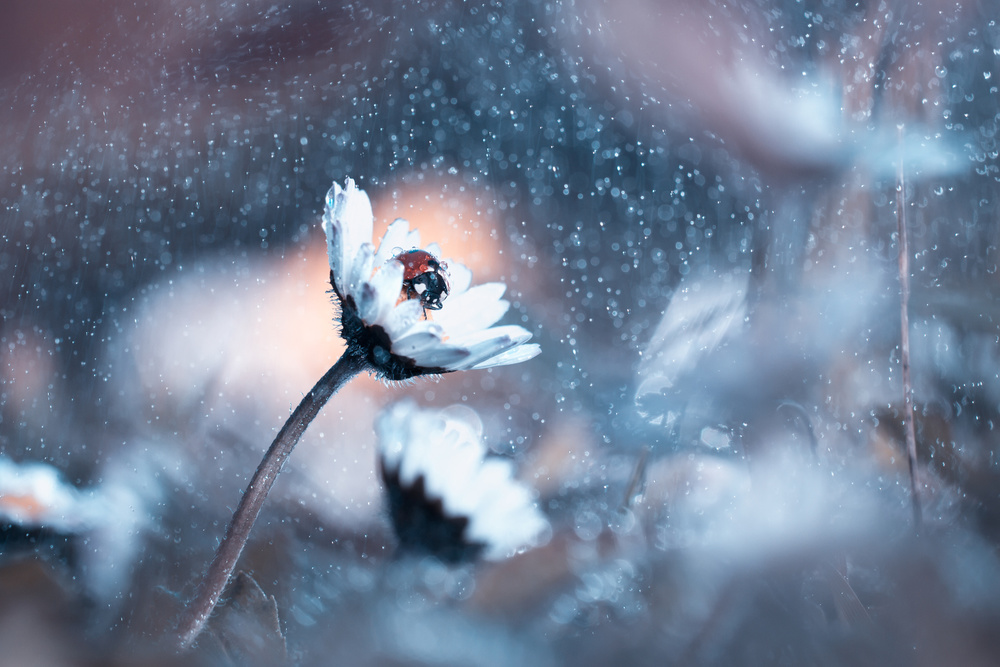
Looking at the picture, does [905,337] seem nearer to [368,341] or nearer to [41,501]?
[368,341]

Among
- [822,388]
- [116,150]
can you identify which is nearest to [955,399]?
[822,388]

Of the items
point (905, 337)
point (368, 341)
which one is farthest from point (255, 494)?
point (905, 337)

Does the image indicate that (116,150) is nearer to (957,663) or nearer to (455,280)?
(455,280)

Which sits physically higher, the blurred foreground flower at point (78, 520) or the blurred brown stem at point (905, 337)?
the blurred brown stem at point (905, 337)

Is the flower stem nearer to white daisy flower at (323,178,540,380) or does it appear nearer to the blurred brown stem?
white daisy flower at (323,178,540,380)

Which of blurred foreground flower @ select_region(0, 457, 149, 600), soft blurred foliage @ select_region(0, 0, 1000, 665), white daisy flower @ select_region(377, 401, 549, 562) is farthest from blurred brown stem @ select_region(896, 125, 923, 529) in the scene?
blurred foreground flower @ select_region(0, 457, 149, 600)

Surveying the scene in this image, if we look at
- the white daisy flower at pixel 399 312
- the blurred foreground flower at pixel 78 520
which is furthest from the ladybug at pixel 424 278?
the blurred foreground flower at pixel 78 520

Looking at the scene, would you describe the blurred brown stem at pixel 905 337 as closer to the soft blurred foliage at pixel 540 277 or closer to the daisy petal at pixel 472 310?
the soft blurred foliage at pixel 540 277

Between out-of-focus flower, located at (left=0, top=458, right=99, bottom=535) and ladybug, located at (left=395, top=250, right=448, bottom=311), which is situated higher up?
ladybug, located at (left=395, top=250, right=448, bottom=311)
